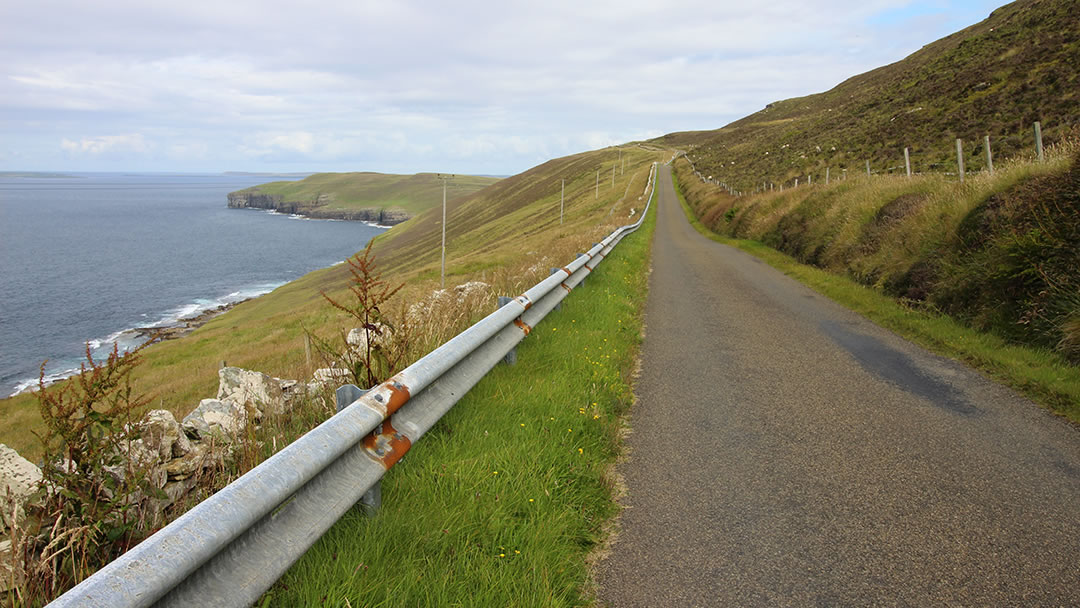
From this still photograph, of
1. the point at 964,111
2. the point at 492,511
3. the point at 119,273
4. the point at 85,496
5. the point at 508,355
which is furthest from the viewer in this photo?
the point at 119,273

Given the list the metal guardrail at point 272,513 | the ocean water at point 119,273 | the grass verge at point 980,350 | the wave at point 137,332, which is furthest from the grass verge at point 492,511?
the wave at point 137,332

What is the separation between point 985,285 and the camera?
838cm

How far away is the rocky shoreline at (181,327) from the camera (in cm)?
4466

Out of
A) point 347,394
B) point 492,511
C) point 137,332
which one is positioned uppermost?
point 347,394

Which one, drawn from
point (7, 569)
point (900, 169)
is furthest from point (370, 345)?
point (900, 169)

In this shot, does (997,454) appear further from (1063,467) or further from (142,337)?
(142,337)

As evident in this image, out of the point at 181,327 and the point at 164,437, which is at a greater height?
the point at 164,437

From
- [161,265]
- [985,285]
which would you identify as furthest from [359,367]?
[161,265]

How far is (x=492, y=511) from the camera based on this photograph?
10.3 ft

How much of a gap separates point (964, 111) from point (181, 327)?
52617mm

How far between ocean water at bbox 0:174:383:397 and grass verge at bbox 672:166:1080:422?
59.6ft

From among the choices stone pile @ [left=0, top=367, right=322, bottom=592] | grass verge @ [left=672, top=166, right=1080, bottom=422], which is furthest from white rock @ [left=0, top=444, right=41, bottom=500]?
grass verge @ [left=672, top=166, right=1080, bottom=422]

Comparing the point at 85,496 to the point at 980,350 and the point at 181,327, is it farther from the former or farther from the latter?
the point at 181,327

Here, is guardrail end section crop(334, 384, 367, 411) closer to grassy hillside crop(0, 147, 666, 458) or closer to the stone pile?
the stone pile
